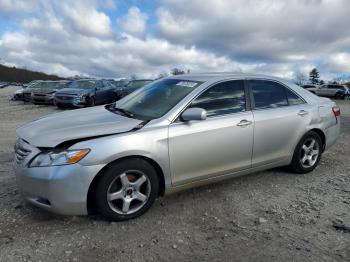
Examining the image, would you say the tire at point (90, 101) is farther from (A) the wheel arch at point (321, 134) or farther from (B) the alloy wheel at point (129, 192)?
(B) the alloy wheel at point (129, 192)

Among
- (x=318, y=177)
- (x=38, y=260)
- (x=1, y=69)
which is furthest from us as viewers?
(x=1, y=69)

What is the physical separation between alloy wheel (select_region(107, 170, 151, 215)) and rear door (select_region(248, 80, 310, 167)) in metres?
1.58

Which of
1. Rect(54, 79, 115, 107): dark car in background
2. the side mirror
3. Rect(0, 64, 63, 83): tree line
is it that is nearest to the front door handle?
the side mirror

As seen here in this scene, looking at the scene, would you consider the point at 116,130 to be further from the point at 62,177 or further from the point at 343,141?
the point at 343,141

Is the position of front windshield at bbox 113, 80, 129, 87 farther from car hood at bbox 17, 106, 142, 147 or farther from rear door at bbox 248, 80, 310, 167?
car hood at bbox 17, 106, 142, 147

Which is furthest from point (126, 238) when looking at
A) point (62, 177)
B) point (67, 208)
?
point (62, 177)

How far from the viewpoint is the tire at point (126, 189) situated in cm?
330

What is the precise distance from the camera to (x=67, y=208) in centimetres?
322

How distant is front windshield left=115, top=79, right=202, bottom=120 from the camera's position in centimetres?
393

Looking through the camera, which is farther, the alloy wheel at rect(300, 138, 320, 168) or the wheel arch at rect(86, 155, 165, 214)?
the alloy wheel at rect(300, 138, 320, 168)

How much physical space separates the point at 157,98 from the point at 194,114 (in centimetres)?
75

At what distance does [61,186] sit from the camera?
3135mm

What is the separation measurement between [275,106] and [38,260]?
344cm

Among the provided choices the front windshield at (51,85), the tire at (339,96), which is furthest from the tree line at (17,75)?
the front windshield at (51,85)
